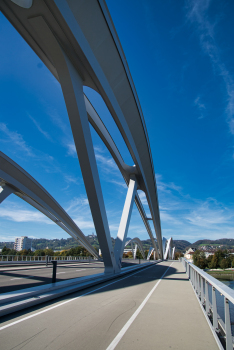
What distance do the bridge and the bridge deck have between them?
0.05 feet

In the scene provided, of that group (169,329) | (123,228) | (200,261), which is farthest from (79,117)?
(200,261)

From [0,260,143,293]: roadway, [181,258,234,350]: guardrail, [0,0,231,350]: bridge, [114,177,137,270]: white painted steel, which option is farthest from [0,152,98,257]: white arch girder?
[181,258,234,350]: guardrail

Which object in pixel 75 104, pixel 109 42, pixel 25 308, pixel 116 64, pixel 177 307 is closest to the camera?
pixel 25 308

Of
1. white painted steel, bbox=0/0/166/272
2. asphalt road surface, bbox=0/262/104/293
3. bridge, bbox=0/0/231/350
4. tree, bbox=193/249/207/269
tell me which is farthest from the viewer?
tree, bbox=193/249/207/269

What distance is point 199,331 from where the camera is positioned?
373 centimetres

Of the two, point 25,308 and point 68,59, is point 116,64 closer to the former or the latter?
point 68,59

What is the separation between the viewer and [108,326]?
3.93 metres

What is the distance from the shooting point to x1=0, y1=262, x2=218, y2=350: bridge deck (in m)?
3.18

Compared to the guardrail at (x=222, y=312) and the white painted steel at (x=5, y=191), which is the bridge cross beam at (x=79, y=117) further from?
the white painted steel at (x=5, y=191)

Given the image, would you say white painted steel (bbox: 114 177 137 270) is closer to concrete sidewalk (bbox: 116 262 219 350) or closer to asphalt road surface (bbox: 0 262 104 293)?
asphalt road surface (bbox: 0 262 104 293)

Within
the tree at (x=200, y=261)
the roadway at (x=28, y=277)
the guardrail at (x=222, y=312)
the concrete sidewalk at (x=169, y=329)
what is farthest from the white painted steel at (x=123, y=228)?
the tree at (x=200, y=261)

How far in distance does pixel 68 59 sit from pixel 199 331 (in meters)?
8.67

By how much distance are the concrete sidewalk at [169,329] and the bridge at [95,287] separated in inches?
0.7

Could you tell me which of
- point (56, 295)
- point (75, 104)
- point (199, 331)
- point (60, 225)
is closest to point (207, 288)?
point (199, 331)
